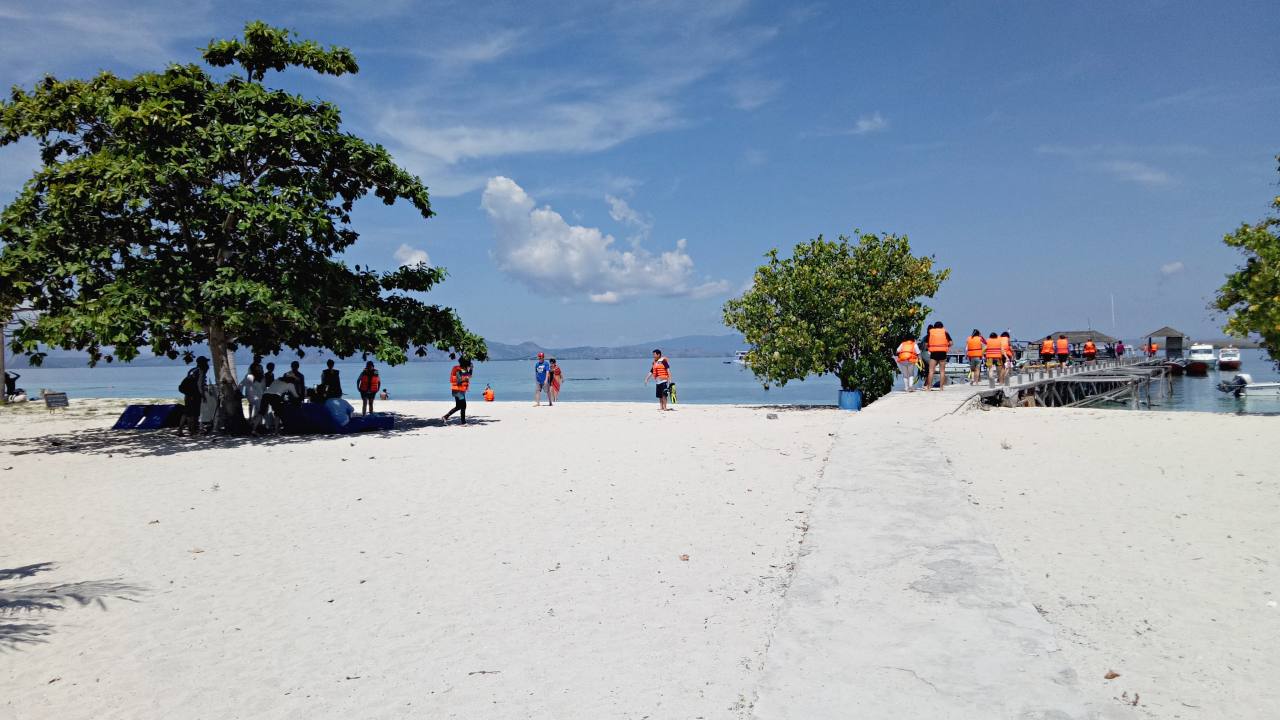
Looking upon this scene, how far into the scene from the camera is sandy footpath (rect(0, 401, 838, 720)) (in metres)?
4.10

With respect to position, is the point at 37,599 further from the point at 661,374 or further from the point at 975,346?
the point at 975,346

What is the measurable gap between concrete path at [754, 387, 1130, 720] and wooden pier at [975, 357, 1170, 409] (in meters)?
15.1

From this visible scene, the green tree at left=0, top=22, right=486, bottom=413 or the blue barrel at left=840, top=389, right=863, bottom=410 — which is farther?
the blue barrel at left=840, top=389, right=863, bottom=410

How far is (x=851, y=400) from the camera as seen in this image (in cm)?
2128

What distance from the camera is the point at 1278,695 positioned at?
149 inches

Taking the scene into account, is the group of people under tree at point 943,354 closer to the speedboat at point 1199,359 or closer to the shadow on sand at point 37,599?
the shadow on sand at point 37,599

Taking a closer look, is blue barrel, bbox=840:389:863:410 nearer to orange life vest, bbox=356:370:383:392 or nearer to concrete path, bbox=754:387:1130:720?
concrete path, bbox=754:387:1130:720

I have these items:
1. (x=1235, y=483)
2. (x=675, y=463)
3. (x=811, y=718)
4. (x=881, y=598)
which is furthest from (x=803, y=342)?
(x=811, y=718)

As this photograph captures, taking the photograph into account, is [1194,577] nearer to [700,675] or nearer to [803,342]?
[700,675]

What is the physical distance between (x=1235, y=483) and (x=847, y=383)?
1346cm

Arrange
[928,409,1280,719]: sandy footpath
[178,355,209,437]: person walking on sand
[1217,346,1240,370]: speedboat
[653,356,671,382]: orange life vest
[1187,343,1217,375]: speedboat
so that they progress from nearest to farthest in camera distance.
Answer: [928,409,1280,719]: sandy footpath < [178,355,209,437]: person walking on sand < [653,356,671,382]: orange life vest < [1187,343,1217,375]: speedboat < [1217,346,1240,370]: speedboat

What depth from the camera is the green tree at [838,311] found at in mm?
21828

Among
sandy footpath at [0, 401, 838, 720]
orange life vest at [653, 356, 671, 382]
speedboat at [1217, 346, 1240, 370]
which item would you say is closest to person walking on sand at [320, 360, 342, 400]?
sandy footpath at [0, 401, 838, 720]

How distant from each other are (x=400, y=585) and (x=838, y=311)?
718 inches
